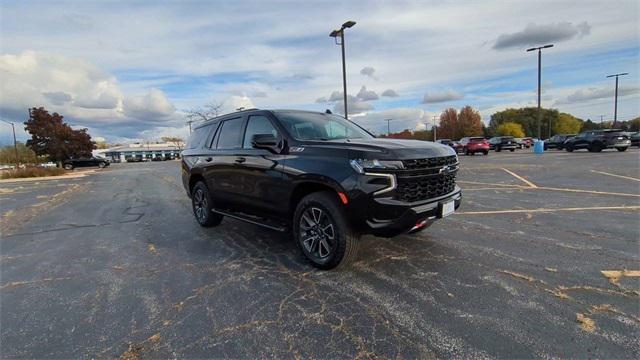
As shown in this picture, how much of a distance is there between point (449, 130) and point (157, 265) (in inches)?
3765

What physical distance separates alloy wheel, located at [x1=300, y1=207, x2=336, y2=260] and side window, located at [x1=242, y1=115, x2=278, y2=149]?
3.90 ft

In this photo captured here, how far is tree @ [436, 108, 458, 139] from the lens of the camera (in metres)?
90.9

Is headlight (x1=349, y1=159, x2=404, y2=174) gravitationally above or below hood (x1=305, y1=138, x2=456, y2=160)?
below

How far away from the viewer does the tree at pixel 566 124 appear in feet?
314

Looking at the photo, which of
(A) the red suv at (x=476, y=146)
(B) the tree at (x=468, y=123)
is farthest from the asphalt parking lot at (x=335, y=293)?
(B) the tree at (x=468, y=123)

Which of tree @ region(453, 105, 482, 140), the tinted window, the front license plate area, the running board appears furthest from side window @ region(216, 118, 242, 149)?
tree @ region(453, 105, 482, 140)

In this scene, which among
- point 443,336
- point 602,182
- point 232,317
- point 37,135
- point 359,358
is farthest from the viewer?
point 37,135

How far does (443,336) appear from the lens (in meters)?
2.62

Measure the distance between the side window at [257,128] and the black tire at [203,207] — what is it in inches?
58.0

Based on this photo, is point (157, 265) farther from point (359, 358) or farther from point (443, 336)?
point (443, 336)

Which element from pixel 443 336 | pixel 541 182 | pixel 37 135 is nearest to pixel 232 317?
pixel 443 336

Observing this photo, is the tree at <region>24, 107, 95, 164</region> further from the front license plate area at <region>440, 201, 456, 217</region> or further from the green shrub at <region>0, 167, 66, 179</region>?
the front license plate area at <region>440, 201, 456, 217</region>

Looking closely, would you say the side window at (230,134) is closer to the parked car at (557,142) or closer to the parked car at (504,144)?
the parked car at (557,142)

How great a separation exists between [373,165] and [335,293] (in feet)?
4.32
